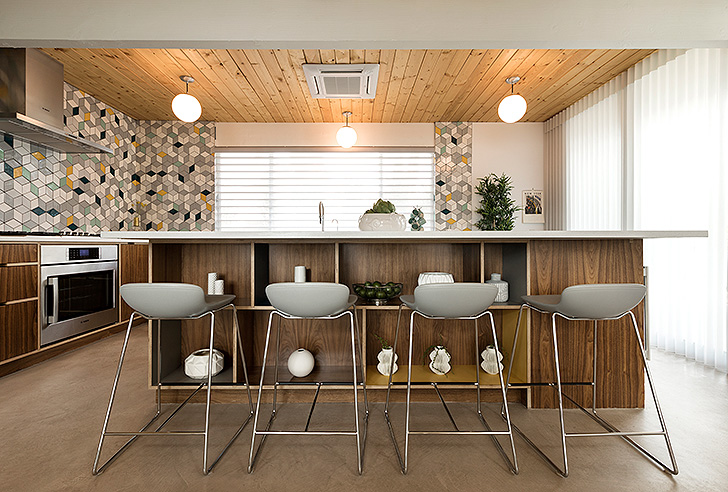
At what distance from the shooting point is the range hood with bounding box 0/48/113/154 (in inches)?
129

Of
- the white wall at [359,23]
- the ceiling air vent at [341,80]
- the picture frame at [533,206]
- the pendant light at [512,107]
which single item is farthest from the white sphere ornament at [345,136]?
the picture frame at [533,206]

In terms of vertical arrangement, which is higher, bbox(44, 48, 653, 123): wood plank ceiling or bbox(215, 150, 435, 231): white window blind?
bbox(44, 48, 653, 123): wood plank ceiling

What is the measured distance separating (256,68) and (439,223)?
9.77 feet

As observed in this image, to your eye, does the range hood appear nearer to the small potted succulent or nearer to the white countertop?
the white countertop

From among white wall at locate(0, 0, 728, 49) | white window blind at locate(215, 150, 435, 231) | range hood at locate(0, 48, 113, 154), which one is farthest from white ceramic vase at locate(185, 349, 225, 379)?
white window blind at locate(215, 150, 435, 231)

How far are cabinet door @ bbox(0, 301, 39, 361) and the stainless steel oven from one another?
0.25ft

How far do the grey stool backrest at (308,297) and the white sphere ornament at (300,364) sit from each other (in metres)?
0.65

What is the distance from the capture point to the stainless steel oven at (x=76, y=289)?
340 cm

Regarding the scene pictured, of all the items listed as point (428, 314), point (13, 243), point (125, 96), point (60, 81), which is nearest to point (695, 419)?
point (428, 314)

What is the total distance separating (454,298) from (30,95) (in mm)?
3663

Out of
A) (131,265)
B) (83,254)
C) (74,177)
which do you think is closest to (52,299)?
(83,254)

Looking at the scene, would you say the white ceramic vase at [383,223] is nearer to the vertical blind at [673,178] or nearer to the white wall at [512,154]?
the vertical blind at [673,178]

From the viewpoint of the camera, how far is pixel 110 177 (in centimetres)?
488

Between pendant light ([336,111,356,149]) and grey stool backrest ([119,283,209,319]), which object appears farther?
pendant light ([336,111,356,149])
